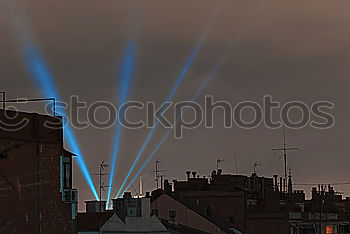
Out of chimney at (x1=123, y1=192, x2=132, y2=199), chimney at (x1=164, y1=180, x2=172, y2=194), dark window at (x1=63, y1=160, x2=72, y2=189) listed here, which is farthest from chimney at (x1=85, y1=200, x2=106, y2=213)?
dark window at (x1=63, y1=160, x2=72, y2=189)

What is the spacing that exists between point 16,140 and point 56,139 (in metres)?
3.06

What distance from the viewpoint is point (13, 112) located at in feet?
136

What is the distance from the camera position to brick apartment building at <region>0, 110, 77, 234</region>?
1634 inches

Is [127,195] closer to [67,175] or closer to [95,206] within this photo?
[95,206]

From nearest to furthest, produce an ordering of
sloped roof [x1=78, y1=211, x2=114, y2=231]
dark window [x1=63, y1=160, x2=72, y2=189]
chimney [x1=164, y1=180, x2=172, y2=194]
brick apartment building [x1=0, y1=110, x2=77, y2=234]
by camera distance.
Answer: brick apartment building [x1=0, y1=110, x2=77, y2=234], dark window [x1=63, y1=160, x2=72, y2=189], sloped roof [x1=78, y1=211, x2=114, y2=231], chimney [x1=164, y1=180, x2=172, y2=194]

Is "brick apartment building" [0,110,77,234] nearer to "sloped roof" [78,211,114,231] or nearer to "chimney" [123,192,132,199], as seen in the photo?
"sloped roof" [78,211,114,231]

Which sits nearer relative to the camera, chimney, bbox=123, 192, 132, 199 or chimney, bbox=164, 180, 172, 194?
chimney, bbox=123, 192, 132, 199

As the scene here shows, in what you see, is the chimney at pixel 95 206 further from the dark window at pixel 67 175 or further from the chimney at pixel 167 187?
the dark window at pixel 67 175

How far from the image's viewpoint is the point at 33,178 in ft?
143

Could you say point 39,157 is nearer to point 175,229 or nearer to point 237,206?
point 175,229

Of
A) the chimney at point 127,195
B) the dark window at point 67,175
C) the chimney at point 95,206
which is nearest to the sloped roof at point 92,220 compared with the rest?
the chimney at point 127,195

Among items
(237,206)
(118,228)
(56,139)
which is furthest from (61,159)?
(237,206)

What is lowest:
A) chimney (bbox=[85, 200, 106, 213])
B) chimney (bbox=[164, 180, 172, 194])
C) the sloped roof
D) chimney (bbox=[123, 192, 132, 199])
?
the sloped roof

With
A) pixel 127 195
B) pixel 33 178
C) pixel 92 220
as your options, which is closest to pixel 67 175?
pixel 33 178
